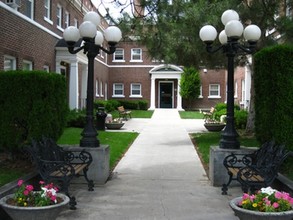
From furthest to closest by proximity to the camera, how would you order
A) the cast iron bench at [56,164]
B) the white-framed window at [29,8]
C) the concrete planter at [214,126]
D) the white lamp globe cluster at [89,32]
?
the concrete planter at [214,126], the white-framed window at [29,8], the white lamp globe cluster at [89,32], the cast iron bench at [56,164]

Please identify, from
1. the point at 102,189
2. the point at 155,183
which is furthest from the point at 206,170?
the point at 102,189

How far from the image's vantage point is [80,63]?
85.3 ft

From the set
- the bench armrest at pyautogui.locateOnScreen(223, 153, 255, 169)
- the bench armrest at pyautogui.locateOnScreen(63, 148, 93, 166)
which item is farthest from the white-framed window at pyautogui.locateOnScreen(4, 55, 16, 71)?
the bench armrest at pyautogui.locateOnScreen(223, 153, 255, 169)

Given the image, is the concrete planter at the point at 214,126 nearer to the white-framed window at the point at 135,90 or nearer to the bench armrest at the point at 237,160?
the bench armrest at the point at 237,160

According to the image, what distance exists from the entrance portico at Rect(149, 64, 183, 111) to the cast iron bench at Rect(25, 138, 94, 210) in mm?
31970

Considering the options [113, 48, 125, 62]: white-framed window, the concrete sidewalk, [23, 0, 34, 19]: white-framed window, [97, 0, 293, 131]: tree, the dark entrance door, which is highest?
[113, 48, 125, 62]: white-framed window

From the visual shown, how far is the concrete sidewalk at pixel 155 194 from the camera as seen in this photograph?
244 inches

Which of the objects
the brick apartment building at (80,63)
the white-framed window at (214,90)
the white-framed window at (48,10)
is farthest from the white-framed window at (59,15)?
the white-framed window at (214,90)

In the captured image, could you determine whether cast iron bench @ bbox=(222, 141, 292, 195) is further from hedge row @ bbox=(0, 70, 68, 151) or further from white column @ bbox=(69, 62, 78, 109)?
white column @ bbox=(69, 62, 78, 109)

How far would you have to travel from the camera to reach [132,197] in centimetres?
725

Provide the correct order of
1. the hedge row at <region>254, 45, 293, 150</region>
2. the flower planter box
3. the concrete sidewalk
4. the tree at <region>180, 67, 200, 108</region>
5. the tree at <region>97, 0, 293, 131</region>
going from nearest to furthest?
the concrete sidewalk < the hedge row at <region>254, 45, 293, 150</region> < the tree at <region>97, 0, 293, 131</region> < the flower planter box < the tree at <region>180, 67, 200, 108</region>

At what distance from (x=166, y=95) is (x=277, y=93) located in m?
33.6

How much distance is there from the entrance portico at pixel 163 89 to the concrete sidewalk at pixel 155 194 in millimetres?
27867

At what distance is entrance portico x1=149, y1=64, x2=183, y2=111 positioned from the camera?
3975 centimetres
